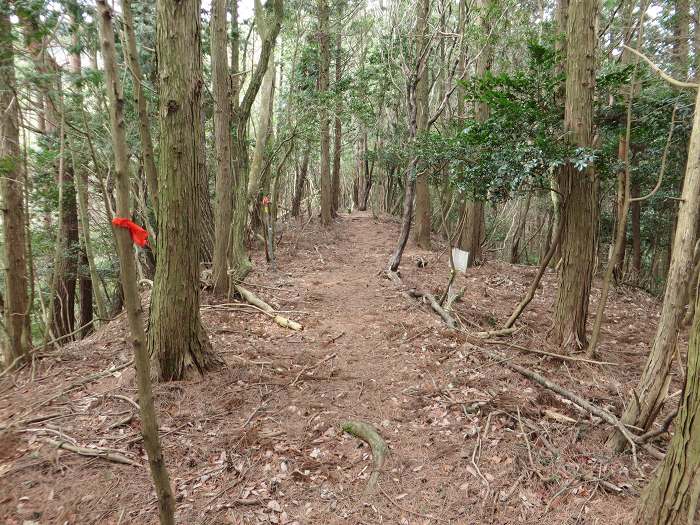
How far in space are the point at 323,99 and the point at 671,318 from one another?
996cm

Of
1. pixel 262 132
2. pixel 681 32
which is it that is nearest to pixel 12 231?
pixel 262 132

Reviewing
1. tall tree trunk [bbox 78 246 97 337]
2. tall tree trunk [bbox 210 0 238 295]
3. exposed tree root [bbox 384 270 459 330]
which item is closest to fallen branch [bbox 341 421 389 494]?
exposed tree root [bbox 384 270 459 330]

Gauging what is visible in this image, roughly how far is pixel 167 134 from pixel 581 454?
16.1ft

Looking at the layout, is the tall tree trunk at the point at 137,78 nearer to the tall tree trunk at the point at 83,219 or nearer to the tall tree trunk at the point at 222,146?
the tall tree trunk at the point at 83,219

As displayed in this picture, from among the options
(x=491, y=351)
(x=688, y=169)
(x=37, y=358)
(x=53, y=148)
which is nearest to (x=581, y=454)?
(x=491, y=351)

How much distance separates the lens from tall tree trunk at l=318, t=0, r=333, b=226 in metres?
12.4

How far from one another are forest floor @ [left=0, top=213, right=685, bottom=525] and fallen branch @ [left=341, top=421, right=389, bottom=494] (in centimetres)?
6

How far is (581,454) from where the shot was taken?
12.3ft

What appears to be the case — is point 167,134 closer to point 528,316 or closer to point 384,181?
point 528,316

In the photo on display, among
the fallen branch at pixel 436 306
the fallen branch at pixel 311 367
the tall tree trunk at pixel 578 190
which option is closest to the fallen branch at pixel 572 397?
the fallen branch at pixel 436 306

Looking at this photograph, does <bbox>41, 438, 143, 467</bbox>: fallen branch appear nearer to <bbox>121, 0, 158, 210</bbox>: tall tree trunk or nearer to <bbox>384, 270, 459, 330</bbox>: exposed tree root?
<bbox>121, 0, 158, 210</bbox>: tall tree trunk

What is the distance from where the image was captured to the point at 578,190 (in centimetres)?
580

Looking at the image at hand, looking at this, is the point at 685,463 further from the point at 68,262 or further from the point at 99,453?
the point at 68,262

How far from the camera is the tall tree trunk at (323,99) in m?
12.4
